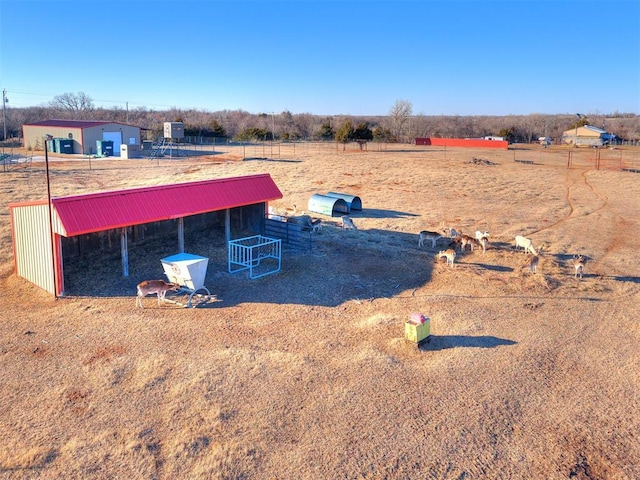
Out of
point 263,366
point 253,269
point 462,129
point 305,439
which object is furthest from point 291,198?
point 462,129

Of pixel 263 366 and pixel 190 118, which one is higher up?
pixel 190 118

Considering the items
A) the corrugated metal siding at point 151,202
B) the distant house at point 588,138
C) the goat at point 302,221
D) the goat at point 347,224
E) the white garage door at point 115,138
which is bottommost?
the goat at point 347,224

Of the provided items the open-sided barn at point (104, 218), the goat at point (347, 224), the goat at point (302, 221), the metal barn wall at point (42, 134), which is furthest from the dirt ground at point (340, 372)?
the metal barn wall at point (42, 134)

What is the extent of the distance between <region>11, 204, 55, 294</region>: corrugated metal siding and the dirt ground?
42cm

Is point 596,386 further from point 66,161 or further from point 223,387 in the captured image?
point 66,161

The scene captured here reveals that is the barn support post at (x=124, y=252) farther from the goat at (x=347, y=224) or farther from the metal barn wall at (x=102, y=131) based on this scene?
the metal barn wall at (x=102, y=131)

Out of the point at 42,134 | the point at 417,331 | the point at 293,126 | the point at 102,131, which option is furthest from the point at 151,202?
the point at 293,126

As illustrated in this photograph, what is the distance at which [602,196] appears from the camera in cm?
3666

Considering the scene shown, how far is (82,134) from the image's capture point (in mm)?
57938

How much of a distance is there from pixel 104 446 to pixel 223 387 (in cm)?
262

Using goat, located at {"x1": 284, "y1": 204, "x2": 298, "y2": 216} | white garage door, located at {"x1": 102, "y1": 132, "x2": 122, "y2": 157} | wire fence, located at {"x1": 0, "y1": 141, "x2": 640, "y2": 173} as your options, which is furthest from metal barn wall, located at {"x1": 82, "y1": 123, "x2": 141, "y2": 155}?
goat, located at {"x1": 284, "y1": 204, "x2": 298, "y2": 216}

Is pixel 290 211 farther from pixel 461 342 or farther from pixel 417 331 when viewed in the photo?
pixel 417 331

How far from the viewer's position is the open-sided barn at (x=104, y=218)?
16.4 metres

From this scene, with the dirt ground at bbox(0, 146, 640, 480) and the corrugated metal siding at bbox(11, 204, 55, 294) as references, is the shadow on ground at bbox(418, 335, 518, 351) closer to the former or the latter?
the dirt ground at bbox(0, 146, 640, 480)
